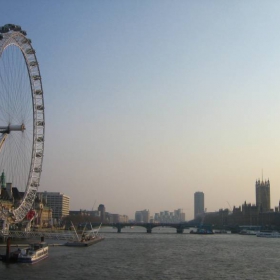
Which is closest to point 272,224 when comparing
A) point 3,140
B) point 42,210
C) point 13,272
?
point 42,210

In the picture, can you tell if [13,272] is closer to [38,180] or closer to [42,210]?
[38,180]

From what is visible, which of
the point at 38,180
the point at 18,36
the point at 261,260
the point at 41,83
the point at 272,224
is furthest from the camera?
the point at 272,224

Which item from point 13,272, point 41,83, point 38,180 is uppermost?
point 41,83

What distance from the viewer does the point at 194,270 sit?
4412 centimetres

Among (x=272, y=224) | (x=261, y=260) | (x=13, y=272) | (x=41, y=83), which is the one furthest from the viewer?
(x=272, y=224)

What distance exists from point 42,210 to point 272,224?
3865 inches

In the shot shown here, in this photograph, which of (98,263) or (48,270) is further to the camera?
(98,263)

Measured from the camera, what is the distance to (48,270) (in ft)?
137

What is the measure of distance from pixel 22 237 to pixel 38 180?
12.1 metres

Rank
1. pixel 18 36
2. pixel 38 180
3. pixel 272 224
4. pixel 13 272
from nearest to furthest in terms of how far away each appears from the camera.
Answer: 1. pixel 13 272
2. pixel 18 36
3. pixel 38 180
4. pixel 272 224

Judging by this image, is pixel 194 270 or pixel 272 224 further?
pixel 272 224

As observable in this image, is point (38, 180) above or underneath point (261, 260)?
above

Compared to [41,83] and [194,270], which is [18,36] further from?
[194,270]

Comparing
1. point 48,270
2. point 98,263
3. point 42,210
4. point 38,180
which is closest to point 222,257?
point 98,263
